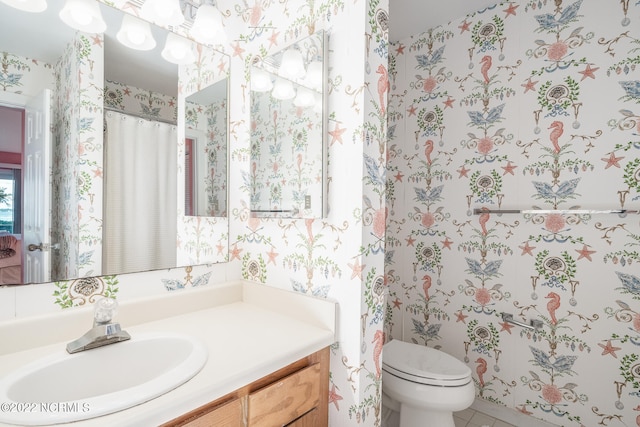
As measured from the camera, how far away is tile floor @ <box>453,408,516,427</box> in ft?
5.82

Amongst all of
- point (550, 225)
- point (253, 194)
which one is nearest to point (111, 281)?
point (253, 194)

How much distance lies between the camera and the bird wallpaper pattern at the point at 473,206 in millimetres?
1062

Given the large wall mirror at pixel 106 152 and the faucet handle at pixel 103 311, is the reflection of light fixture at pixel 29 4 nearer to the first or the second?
the large wall mirror at pixel 106 152

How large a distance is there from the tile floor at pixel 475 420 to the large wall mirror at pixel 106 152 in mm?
1638

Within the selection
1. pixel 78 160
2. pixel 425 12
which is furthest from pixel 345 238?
pixel 425 12

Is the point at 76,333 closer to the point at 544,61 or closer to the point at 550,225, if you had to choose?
the point at 550,225

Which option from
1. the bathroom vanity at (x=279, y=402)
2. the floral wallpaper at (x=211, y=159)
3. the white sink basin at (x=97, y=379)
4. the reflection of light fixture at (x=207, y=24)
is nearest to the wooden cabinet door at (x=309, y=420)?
the bathroom vanity at (x=279, y=402)

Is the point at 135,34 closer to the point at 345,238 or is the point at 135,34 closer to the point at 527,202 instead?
the point at 345,238

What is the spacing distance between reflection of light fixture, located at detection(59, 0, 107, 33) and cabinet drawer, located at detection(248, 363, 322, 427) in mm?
1264

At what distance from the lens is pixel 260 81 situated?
130 cm

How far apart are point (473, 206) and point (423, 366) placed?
3.23 ft

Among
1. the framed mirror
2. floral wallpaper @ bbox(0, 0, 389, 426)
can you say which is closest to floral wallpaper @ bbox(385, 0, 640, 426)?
floral wallpaper @ bbox(0, 0, 389, 426)

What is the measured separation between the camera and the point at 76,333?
94 cm

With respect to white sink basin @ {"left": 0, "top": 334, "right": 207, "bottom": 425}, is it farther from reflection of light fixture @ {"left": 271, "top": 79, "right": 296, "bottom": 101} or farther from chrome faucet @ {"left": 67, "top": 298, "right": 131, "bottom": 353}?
reflection of light fixture @ {"left": 271, "top": 79, "right": 296, "bottom": 101}
